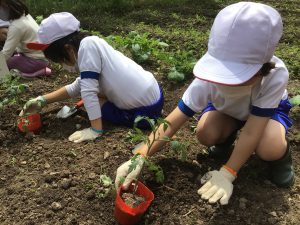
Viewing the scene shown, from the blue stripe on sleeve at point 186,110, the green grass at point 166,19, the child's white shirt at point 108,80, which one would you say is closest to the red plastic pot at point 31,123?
the child's white shirt at point 108,80

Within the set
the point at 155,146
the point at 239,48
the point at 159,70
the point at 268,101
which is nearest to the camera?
the point at 239,48

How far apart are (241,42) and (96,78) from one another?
1.16m

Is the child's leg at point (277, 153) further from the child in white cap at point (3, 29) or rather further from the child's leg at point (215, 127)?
the child in white cap at point (3, 29)

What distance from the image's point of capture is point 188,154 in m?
2.52

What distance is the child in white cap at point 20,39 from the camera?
377 centimetres

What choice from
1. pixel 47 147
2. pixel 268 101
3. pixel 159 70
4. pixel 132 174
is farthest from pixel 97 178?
pixel 159 70

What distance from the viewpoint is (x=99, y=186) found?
2252 millimetres

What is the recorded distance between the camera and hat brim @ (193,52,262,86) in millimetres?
1785

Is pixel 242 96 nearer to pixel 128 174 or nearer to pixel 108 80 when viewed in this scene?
pixel 128 174

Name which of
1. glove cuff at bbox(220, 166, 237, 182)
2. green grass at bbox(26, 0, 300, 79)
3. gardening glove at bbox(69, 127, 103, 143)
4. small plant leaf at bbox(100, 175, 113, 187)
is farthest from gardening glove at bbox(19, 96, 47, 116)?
glove cuff at bbox(220, 166, 237, 182)

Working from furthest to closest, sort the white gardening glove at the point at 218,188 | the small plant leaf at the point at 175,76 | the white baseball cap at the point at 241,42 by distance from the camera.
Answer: the small plant leaf at the point at 175,76 < the white gardening glove at the point at 218,188 < the white baseball cap at the point at 241,42

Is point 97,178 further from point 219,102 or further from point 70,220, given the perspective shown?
point 219,102

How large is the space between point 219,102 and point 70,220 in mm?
965

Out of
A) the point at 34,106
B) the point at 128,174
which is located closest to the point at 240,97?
the point at 128,174
